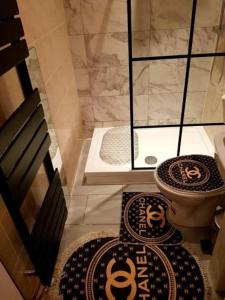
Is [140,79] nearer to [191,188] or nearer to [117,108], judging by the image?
[117,108]

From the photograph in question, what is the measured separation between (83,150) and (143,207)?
41.5 inches

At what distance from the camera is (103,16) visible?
2.00m

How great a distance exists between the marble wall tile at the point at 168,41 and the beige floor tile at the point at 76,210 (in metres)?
1.51

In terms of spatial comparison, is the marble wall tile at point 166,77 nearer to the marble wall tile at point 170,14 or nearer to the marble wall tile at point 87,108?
the marble wall tile at point 170,14

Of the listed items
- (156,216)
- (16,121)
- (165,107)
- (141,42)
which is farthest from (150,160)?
(16,121)

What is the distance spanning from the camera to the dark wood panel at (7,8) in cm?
80

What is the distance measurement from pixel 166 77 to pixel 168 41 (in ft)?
1.10

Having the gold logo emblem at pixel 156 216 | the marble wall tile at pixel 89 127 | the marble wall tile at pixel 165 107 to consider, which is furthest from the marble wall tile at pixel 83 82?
the gold logo emblem at pixel 156 216

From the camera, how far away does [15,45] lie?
0.91m

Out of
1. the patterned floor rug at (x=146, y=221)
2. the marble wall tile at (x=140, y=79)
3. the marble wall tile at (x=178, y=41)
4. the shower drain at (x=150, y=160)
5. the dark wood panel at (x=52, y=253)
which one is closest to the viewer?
→ the dark wood panel at (x=52, y=253)

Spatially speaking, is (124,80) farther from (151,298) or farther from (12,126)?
(151,298)

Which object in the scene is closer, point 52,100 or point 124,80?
point 52,100

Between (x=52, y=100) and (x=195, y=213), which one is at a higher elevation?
(x=52, y=100)

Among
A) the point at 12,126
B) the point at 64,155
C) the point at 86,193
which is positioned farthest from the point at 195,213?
the point at 12,126
